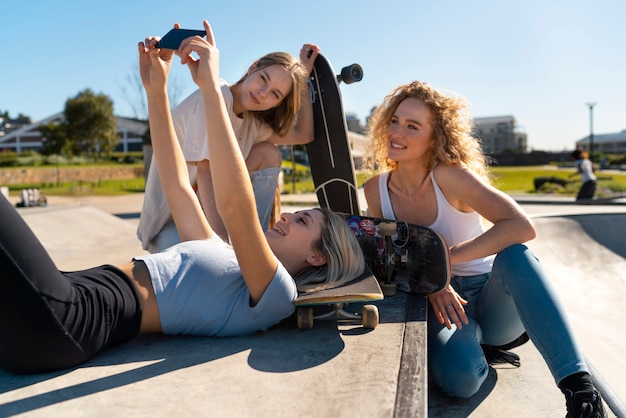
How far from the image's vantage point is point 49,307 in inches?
70.4

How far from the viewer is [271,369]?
1.94 metres

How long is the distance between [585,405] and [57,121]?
7724cm

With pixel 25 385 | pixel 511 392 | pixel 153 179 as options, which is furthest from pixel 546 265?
pixel 25 385

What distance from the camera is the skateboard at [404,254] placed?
2846mm

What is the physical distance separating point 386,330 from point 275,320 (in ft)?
1.71

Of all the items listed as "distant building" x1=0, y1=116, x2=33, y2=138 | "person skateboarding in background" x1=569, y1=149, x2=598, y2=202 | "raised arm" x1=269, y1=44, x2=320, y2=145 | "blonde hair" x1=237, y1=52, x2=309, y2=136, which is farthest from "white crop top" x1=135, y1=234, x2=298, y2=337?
"distant building" x1=0, y1=116, x2=33, y2=138

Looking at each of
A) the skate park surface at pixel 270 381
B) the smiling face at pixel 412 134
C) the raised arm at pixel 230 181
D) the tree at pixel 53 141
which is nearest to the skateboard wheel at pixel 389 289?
the skate park surface at pixel 270 381

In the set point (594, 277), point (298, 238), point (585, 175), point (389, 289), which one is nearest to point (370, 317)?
point (298, 238)

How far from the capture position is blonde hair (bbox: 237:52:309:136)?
11.2ft

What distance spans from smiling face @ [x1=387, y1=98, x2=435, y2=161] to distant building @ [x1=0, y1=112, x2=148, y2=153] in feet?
235

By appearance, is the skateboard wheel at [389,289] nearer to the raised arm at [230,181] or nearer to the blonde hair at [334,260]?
the blonde hair at [334,260]

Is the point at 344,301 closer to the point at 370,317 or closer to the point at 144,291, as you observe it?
the point at 370,317

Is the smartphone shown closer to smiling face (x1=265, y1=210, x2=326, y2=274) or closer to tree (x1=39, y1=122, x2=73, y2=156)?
smiling face (x1=265, y1=210, x2=326, y2=274)

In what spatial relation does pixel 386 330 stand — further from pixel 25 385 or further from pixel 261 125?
pixel 261 125
